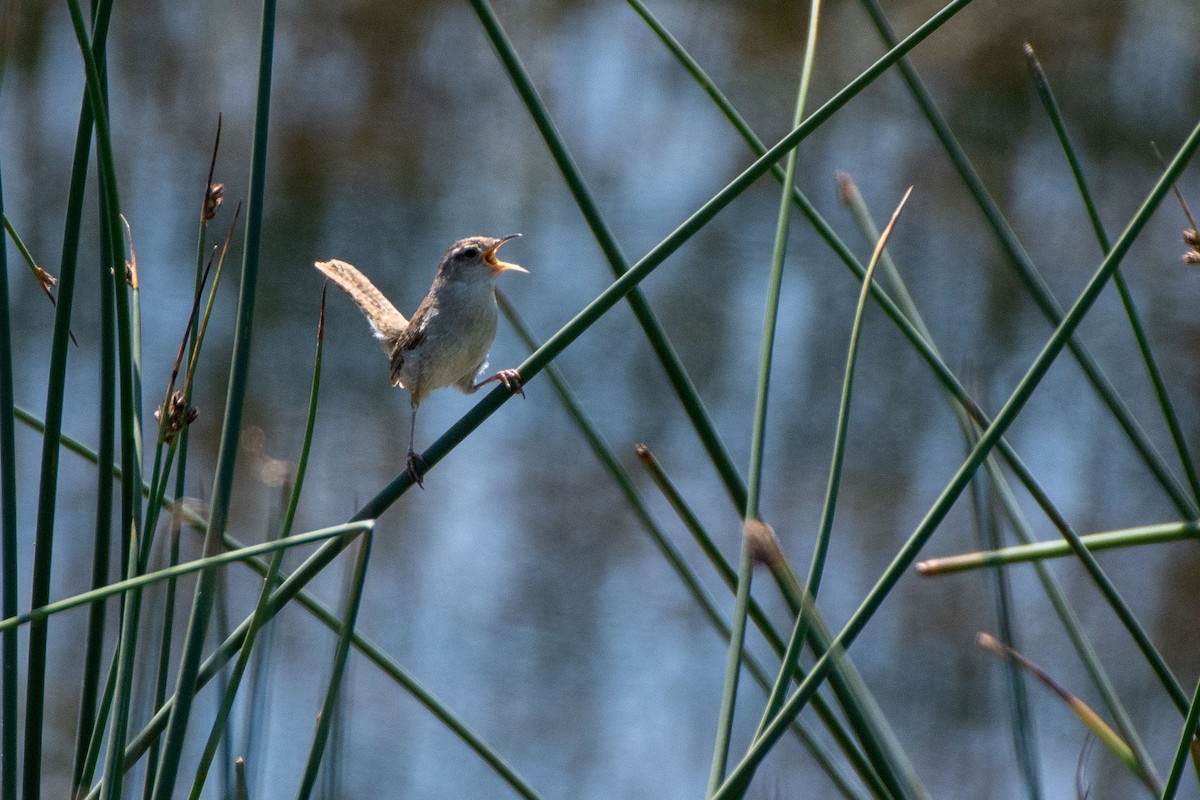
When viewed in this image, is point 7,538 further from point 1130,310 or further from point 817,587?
point 1130,310

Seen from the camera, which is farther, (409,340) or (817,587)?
(409,340)

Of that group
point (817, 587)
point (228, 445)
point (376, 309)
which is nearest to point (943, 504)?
point (817, 587)

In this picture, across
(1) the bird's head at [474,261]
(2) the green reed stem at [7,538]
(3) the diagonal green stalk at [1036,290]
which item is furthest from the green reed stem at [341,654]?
(1) the bird's head at [474,261]

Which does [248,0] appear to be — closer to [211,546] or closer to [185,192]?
[185,192]

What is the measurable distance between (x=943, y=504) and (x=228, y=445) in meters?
0.47

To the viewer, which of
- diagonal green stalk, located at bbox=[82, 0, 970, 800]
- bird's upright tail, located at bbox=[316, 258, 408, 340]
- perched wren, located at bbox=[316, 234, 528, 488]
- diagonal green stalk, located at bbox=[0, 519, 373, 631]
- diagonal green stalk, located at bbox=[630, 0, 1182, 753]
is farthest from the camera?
bird's upright tail, located at bbox=[316, 258, 408, 340]

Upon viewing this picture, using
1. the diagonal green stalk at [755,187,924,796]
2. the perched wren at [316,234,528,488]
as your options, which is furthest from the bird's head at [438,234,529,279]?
the diagonal green stalk at [755,187,924,796]

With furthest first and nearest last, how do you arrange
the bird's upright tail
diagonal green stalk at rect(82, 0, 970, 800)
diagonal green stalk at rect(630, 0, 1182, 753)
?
1. the bird's upright tail
2. diagonal green stalk at rect(630, 0, 1182, 753)
3. diagonal green stalk at rect(82, 0, 970, 800)

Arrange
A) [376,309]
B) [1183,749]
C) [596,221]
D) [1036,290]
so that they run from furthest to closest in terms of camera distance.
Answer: [376,309] < [1036,290] < [596,221] < [1183,749]

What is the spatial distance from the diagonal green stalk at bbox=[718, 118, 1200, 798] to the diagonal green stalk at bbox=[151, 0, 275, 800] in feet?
1.14

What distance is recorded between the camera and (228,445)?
0.73m

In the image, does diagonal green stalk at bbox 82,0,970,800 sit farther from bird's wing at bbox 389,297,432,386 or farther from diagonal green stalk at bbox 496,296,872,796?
bird's wing at bbox 389,297,432,386

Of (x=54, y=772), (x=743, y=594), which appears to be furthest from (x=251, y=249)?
(x=54, y=772)

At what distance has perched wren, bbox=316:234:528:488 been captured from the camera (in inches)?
75.1
